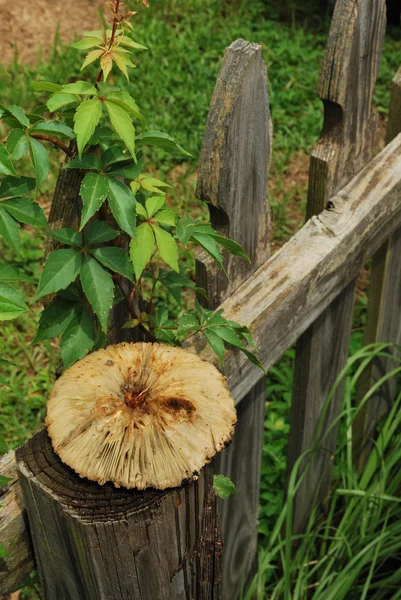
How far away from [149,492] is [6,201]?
21.1 inches

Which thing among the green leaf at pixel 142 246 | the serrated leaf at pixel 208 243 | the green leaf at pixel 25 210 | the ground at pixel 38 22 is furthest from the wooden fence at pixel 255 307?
the ground at pixel 38 22

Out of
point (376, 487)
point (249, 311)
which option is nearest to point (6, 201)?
point (249, 311)

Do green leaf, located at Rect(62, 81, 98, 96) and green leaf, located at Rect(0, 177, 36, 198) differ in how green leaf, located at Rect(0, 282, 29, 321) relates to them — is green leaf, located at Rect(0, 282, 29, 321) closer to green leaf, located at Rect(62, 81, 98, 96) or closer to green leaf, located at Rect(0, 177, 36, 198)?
green leaf, located at Rect(0, 177, 36, 198)

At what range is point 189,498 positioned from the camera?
47.1 inches

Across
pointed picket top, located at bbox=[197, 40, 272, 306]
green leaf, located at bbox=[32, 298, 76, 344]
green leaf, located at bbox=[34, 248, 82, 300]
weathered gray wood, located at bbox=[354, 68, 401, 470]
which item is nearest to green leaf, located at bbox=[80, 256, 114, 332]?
green leaf, located at bbox=[34, 248, 82, 300]

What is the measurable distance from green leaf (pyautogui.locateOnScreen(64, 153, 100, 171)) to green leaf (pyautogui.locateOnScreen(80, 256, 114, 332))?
0.51 ft

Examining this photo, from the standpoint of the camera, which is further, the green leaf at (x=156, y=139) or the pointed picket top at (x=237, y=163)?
the pointed picket top at (x=237, y=163)

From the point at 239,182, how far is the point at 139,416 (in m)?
0.64

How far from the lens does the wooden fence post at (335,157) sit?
176 centimetres

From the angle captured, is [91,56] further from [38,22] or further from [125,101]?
[38,22]

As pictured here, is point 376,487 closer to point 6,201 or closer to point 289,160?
point 6,201

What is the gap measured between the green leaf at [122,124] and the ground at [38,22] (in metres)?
3.46

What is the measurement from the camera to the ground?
4527 millimetres

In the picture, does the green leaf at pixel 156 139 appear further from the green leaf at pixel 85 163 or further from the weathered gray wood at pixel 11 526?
the weathered gray wood at pixel 11 526
